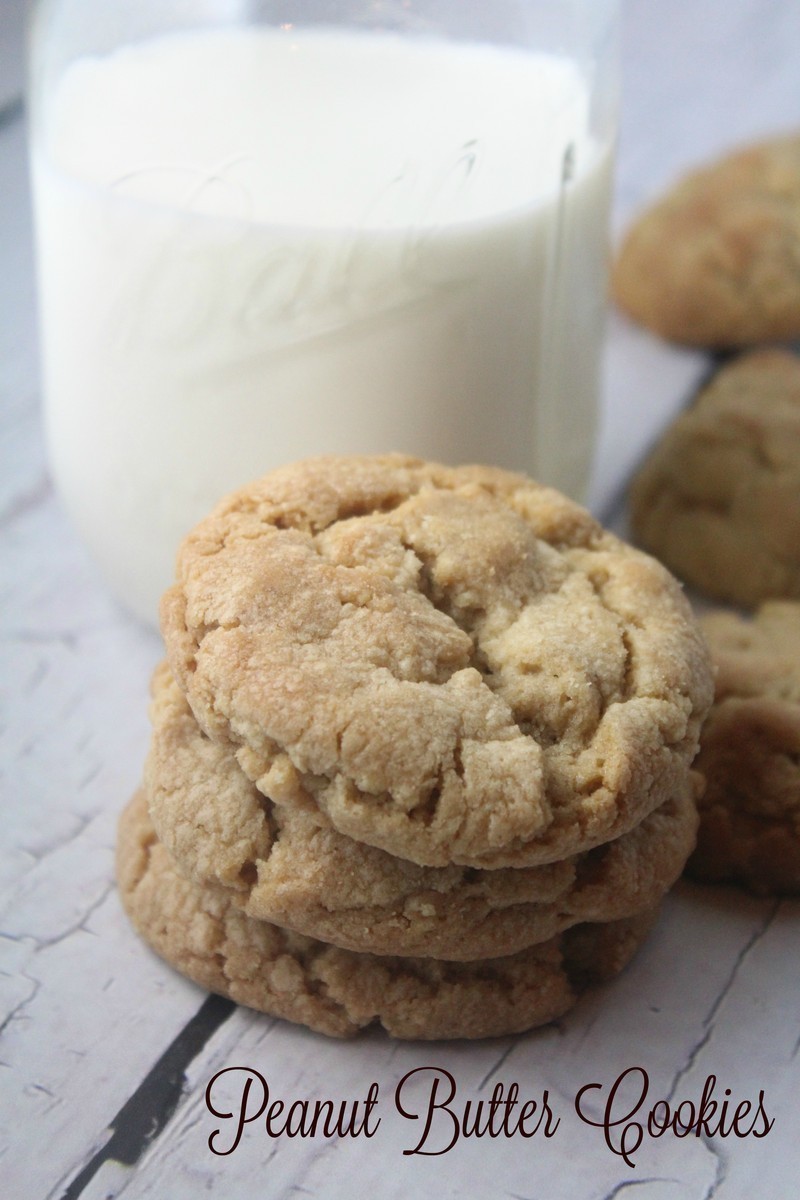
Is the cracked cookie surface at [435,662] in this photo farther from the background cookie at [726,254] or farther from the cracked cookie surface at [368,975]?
the background cookie at [726,254]

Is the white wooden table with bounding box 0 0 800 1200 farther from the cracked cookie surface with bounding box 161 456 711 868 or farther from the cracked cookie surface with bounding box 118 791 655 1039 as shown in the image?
the cracked cookie surface with bounding box 161 456 711 868

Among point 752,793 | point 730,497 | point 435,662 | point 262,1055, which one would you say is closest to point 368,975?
point 262,1055

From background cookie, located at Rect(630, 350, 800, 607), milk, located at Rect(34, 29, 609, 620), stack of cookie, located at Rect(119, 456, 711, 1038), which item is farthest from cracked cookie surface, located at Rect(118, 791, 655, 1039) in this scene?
background cookie, located at Rect(630, 350, 800, 607)

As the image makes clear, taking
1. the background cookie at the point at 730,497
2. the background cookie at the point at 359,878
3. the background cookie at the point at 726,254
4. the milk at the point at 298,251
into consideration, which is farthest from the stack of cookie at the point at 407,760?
the background cookie at the point at 726,254

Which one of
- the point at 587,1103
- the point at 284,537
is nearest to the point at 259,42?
the point at 284,537

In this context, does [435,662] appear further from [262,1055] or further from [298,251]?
[298,251]

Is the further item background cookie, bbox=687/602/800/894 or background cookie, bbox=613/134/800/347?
background cookie, bbox=613/134/800/347

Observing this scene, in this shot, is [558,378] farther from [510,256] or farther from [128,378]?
[128,378]
